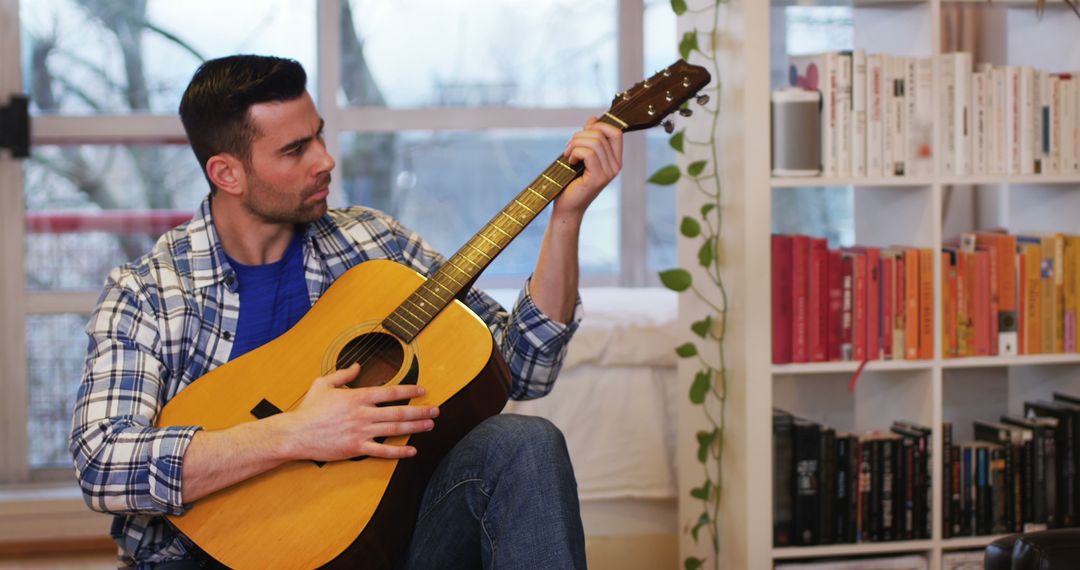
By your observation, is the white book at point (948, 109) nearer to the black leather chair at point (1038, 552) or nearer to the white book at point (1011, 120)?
the white book at point (1011, 120)

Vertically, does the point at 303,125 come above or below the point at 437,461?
above

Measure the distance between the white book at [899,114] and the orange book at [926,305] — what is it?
166 mm

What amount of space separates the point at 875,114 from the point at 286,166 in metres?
1.07

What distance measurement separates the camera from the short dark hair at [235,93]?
1.75 meters

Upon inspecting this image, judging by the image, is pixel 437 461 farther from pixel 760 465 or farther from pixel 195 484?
pixel 760 465

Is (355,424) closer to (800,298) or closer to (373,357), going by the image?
(373,357)

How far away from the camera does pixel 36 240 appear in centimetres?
357

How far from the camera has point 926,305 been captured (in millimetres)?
2242

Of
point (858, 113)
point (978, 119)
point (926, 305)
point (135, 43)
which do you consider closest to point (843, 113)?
point (858, 113)

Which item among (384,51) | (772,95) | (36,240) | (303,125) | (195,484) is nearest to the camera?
(195,484)

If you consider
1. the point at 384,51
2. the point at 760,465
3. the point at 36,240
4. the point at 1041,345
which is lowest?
the point at 760,465

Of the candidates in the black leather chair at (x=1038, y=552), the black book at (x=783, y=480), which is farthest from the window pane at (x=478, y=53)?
the black leather chair at (x=1038, y=552)

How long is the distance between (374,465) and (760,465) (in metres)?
0.91

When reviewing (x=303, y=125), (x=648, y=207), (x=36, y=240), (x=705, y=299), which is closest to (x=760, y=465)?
(x=705, y=299)
